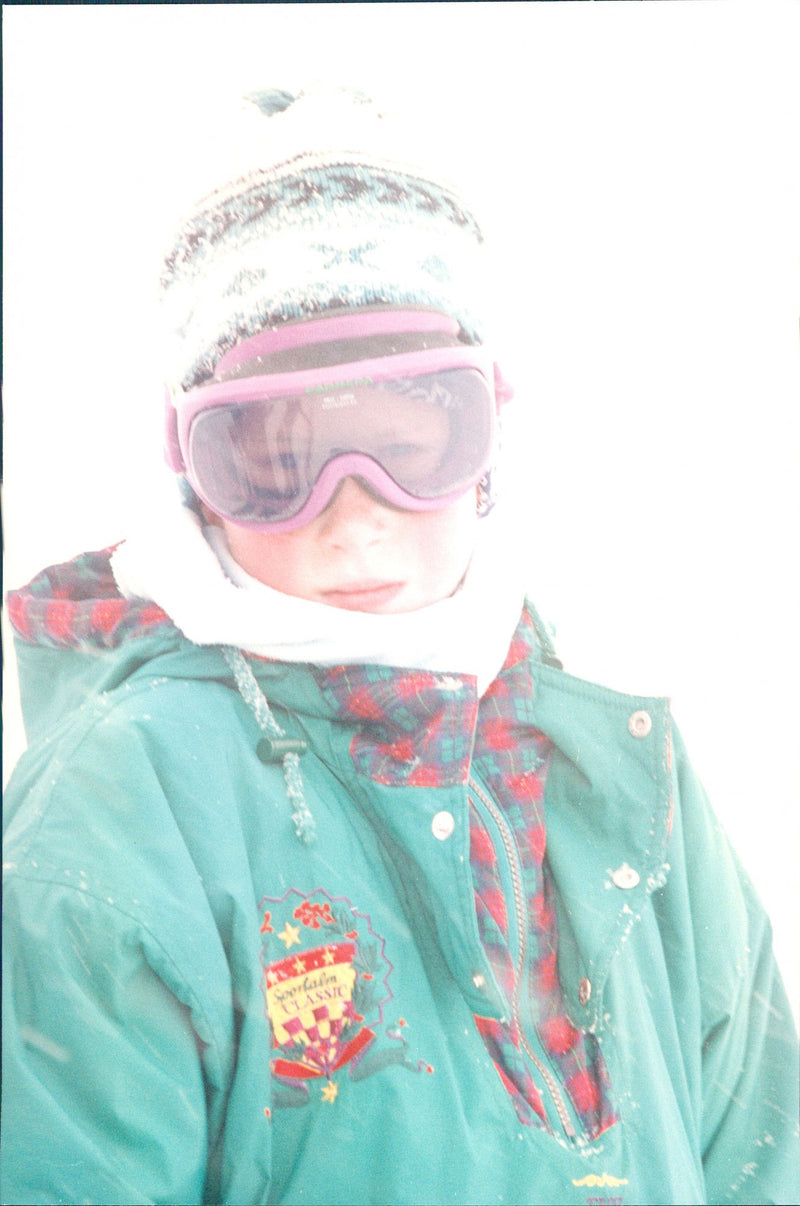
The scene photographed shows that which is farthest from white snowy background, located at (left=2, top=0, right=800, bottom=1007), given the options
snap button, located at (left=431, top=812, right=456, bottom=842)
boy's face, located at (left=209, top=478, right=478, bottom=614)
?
snap button, located at (left=431, top=812, right=456, bottom=842)

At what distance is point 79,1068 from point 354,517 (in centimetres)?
49

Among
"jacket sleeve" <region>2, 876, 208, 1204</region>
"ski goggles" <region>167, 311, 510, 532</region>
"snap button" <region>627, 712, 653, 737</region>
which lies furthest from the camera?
"snap button" <region>627, 712, 653, 737</region>

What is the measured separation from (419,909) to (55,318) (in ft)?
2.00

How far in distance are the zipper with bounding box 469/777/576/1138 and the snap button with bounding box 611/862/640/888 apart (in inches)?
3.6

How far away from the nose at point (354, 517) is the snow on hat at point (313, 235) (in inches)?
6.0

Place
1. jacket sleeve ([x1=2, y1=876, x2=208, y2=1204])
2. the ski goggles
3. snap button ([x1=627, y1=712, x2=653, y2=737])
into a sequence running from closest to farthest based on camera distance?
jacket sleeve ([x1=2, y1=876, x2=208, y2=1204]) → the ski goggles → snap button ([x1=627, y1=712, x2=653, y2=737])

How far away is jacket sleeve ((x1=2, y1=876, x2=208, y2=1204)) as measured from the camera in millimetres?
812

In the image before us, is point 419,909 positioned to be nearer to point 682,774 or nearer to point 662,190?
point 682,774

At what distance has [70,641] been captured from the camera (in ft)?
3.08

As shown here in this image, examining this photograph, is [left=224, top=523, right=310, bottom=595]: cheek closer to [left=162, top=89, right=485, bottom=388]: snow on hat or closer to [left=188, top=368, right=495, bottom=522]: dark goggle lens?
[left=188, top=368, right=495, bottom=522]: dark goggle lens

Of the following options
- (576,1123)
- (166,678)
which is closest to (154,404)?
(166,678)

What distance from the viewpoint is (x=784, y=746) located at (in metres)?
1.09

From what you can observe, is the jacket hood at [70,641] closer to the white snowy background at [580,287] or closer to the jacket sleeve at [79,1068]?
the white snowy background at [580,287]

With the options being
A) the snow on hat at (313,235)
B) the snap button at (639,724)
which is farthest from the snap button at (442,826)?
the snow on hat at (313,235)
